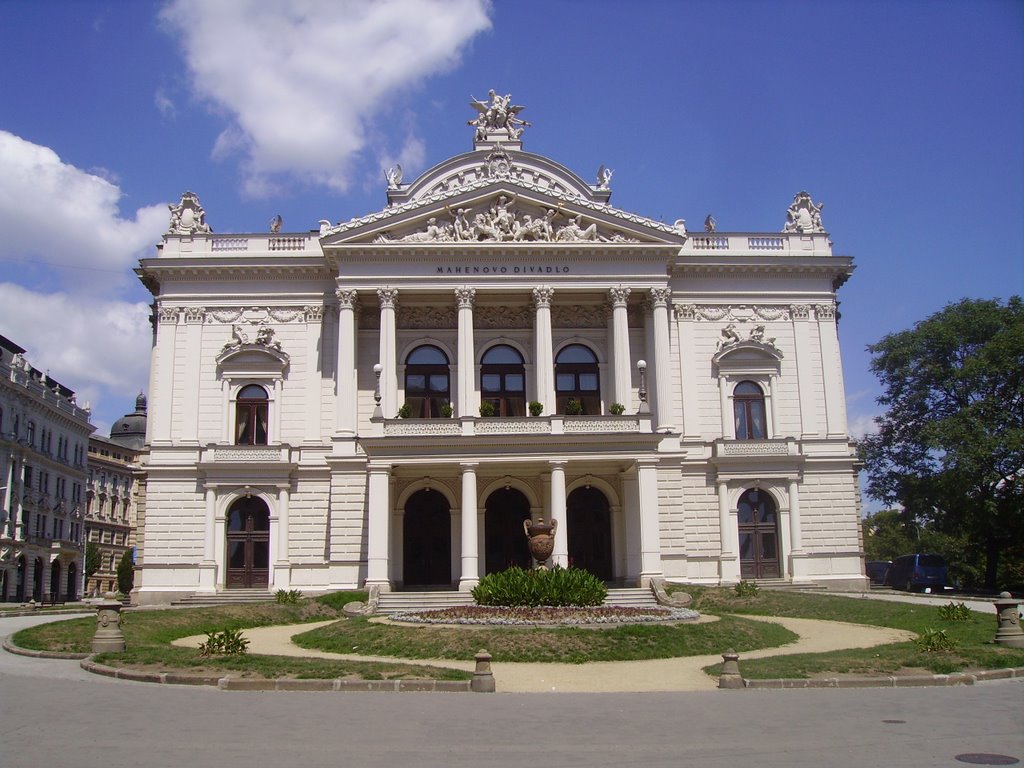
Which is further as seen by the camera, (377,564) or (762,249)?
(762,249)

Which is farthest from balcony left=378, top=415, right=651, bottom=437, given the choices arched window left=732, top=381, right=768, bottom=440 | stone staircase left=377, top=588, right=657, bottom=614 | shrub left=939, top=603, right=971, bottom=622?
shrub left=939, top=603, right=971, bottom=622

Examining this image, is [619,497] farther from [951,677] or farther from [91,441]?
[91,441]

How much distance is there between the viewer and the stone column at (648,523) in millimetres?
40406

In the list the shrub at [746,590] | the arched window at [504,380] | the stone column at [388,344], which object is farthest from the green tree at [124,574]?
the shrub at [746,590]

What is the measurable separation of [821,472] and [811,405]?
129 inches

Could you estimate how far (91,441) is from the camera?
108125 mm

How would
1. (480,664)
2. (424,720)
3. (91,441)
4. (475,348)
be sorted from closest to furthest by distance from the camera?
(424,720)
(480,664)
(475,348)
(91,441)

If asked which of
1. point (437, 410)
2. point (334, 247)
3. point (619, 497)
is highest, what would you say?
point (334, 247)

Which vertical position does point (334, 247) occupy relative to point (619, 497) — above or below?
above

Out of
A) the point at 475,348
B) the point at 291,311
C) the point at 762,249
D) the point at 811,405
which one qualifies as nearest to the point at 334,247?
the point at 291,311

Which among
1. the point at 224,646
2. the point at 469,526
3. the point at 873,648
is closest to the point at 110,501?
the point at 469,526

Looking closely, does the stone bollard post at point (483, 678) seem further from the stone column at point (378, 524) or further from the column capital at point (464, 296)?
the column capital at point (464, 296)

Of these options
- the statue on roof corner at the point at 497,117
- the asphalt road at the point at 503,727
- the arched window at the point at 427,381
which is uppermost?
the statue on roof corner at the point at 497,117

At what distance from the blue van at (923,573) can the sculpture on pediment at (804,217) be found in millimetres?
19629
